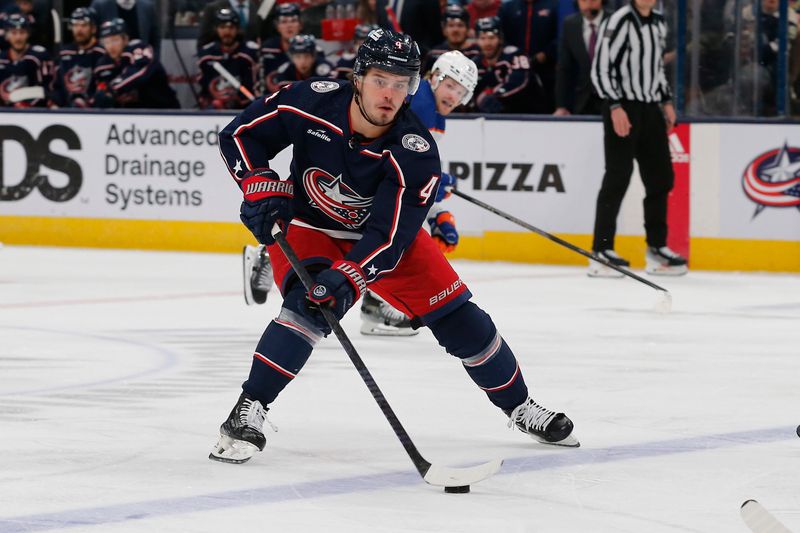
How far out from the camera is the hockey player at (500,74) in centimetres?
891

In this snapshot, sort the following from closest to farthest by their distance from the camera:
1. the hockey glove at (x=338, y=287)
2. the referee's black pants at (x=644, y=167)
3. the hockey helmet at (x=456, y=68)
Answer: the hockey glove at (x=338, y=287) → the hockey helmet at (x=456, y=68) → the referee's black pants at (x=644, y=167)

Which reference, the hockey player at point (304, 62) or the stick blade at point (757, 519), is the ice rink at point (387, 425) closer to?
the stick blade at point (757, 519)

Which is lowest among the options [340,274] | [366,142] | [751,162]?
[751,162]

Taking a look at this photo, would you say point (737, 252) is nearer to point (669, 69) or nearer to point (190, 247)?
point (669, 69)

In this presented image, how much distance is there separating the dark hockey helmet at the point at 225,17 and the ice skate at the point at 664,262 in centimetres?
329

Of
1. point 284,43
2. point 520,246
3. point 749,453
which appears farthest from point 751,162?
point 749,453

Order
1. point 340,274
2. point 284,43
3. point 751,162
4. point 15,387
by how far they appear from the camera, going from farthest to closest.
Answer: point 284,43, point 751,162, point 15,387, point 340,274

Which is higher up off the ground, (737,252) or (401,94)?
(401,94)

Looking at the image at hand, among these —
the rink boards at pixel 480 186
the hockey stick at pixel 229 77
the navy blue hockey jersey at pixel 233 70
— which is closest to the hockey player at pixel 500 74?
the rink boards at pixel 480 186

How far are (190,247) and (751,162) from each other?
3396mm

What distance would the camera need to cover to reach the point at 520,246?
8.77 meters

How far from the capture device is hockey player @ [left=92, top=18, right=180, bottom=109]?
9.84m

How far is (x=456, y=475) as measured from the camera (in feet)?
10.3

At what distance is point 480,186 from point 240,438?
5.45 m
